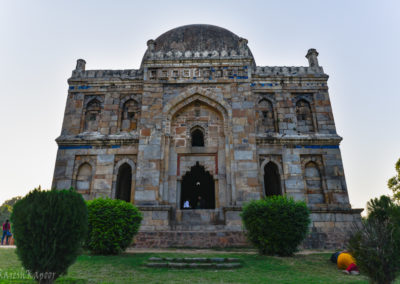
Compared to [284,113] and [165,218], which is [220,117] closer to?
[284,113]

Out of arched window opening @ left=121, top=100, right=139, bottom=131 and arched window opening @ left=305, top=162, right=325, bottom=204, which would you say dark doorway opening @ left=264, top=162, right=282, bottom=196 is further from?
arched window opening @ left=121, top=100, right=139, bottom=131

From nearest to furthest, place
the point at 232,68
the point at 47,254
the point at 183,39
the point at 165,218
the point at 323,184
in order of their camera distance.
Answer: the point at 47,254, the point at 165,218, the point at 323,184, the point at 232,68, the point at 183,39

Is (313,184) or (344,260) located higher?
(313,184)

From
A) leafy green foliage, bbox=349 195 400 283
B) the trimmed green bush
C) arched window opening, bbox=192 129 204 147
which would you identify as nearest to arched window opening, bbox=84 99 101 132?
arched window opening, bbox=192 129 204 147

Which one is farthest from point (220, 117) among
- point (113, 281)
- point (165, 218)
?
point (113, 281)

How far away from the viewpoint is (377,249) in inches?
176

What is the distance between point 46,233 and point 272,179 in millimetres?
11404

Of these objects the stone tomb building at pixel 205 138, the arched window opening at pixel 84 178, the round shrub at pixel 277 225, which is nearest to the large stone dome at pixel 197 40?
the stone tomb building at pixel 205 138

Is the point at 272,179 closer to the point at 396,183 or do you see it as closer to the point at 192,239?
the point at 192,239

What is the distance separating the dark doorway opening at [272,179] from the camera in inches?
516

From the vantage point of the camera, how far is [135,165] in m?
12.9

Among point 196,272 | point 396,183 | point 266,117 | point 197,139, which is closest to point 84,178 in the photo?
point 197,139

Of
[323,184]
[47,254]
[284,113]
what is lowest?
[47,254]

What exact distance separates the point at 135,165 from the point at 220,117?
4.44m
